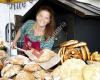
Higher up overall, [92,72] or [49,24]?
[49,24]

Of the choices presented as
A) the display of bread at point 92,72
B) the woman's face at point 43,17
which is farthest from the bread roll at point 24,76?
the woman's face at point 43,17

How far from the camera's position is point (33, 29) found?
5.47ft

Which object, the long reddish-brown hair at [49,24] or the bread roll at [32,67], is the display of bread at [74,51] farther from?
the long reddish-brown hair at [49,24]

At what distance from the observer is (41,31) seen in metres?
1.66

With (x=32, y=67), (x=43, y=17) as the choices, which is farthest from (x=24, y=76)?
(x=43, y=17)

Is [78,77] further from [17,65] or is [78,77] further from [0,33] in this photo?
[0,33]

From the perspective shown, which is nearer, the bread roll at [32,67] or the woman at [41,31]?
the bread roll at [32,67]

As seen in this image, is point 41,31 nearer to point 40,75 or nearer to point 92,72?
point 40,75

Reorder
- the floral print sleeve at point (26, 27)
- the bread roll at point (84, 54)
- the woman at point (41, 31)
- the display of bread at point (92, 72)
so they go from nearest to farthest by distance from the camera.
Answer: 1. the display of bread at point (92, 72)
2. the bread roll at point (84, 54)
3. the woman at point (41, 31)
4. the floral print sleeve at point (26, 27)

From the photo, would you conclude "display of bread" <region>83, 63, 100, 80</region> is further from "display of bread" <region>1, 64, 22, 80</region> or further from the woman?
the woman

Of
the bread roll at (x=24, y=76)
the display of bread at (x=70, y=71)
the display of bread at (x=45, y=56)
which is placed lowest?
the bread roll at (x=24, y=76)

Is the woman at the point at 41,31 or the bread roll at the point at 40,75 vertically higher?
the woman at the point at 41,31

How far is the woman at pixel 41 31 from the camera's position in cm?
159

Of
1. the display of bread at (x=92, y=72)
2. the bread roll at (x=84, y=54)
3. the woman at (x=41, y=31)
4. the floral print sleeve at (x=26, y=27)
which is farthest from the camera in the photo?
the floral print sleeve at (x=26, y=27)
